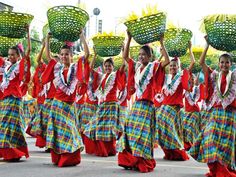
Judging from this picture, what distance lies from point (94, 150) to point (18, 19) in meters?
3.18

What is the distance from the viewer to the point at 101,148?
8742mm

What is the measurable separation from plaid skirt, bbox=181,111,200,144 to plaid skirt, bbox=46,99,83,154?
3308 mm

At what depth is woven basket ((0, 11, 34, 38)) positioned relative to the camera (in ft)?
22.2

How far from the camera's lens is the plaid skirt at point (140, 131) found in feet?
21.1

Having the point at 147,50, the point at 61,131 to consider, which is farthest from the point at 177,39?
the point at 61,131

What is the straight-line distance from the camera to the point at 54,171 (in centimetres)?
641

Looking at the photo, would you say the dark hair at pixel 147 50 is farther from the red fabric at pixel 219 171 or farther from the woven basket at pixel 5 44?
the woven basket at pixel 5 44

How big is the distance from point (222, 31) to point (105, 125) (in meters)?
3.50

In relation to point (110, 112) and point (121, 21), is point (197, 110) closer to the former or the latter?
point (110, 112)

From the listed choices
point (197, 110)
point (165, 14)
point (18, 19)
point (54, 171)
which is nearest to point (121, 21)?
point (165, 14)

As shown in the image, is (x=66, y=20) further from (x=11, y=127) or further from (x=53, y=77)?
(x=11, y=127)

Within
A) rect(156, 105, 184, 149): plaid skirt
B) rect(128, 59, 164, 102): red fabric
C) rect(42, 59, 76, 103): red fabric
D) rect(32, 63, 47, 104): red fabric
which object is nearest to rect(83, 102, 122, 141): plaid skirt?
rect(156, 105, 184, 149): plaid skirt

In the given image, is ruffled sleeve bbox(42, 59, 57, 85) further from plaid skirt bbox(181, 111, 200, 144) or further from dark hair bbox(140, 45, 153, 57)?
→ plaid skirt bbox(181, 111, 200, 144)

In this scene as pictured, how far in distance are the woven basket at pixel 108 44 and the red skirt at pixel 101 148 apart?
1.62 metres
